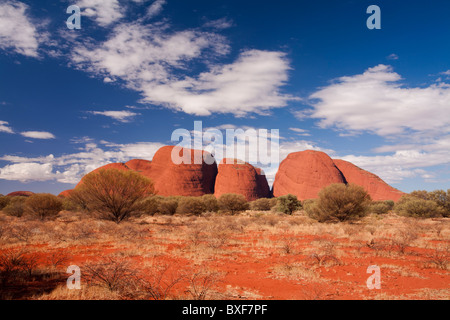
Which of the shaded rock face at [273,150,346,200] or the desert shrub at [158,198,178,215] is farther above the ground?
the shaded rock face at [273,150,346,200]

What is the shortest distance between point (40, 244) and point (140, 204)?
9.06 meters

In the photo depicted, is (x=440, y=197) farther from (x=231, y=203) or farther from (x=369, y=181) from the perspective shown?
(x=369, y=181)

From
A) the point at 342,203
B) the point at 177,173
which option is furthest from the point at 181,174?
the point at 342,203

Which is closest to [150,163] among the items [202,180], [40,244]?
[202,180]

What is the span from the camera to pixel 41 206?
76.4 feet

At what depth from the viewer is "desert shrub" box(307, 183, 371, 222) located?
19.5 m

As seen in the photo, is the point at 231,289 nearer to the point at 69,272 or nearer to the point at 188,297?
the point at 188,297

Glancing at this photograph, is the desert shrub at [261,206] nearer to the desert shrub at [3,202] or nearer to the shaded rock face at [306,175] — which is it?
the shaded rock face at [306,175]

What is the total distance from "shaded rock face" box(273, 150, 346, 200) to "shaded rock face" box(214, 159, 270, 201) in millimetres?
6147

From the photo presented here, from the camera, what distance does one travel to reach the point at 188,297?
15.4 feet

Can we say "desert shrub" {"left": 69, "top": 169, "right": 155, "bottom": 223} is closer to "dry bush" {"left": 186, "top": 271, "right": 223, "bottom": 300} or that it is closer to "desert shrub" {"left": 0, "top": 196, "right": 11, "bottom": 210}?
"dry bush" {"left": 186, "top": 271, "right": 223, "bottom": 300}

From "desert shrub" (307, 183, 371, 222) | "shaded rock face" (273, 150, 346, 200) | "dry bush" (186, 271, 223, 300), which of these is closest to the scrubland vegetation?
"dry bush" (186, 271, 223, 300)

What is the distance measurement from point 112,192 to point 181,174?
49087mm
